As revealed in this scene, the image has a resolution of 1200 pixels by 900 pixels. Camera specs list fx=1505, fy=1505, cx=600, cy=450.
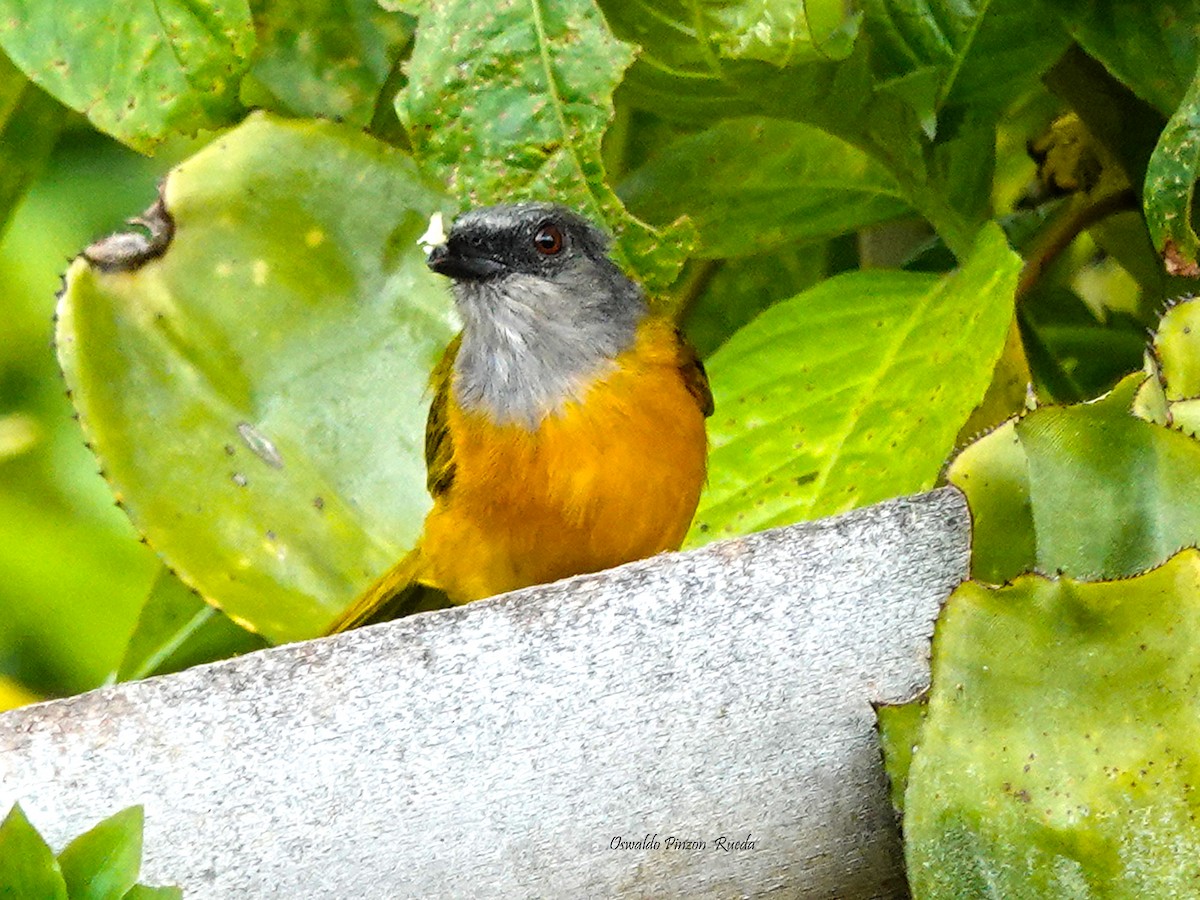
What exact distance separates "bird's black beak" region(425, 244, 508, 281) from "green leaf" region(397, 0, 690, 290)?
0.19 m

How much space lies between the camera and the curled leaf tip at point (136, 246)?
5.60ft

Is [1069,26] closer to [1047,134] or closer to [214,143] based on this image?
[1047,134]

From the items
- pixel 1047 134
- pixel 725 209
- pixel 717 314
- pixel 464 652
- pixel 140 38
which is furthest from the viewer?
pixel 717 314

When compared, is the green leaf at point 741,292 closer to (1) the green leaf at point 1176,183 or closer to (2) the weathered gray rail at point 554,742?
(1) the green leaf at point 1176,183

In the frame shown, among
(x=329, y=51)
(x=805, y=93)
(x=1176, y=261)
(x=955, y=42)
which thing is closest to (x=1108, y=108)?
(x=955, y=42)

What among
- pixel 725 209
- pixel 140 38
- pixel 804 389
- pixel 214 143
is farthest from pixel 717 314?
pixel 140 38

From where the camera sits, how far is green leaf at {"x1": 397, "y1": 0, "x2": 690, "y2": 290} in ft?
4.73

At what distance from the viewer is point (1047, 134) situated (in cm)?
202

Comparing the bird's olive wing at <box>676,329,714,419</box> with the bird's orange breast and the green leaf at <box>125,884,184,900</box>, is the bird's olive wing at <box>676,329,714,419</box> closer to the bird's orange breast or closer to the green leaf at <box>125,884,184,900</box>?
the bird's orange breast

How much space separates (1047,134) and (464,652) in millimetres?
1334

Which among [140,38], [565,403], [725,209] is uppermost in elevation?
[140,38]

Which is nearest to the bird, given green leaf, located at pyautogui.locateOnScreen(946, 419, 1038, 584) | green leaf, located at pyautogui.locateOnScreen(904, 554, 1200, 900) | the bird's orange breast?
the bird's orange breast

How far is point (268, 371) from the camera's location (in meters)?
1.72

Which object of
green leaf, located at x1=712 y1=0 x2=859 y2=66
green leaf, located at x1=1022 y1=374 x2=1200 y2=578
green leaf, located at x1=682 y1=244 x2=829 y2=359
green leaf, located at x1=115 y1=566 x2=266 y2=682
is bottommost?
green leaf, located at x1=115 y1=566 x2=266 y2=682
